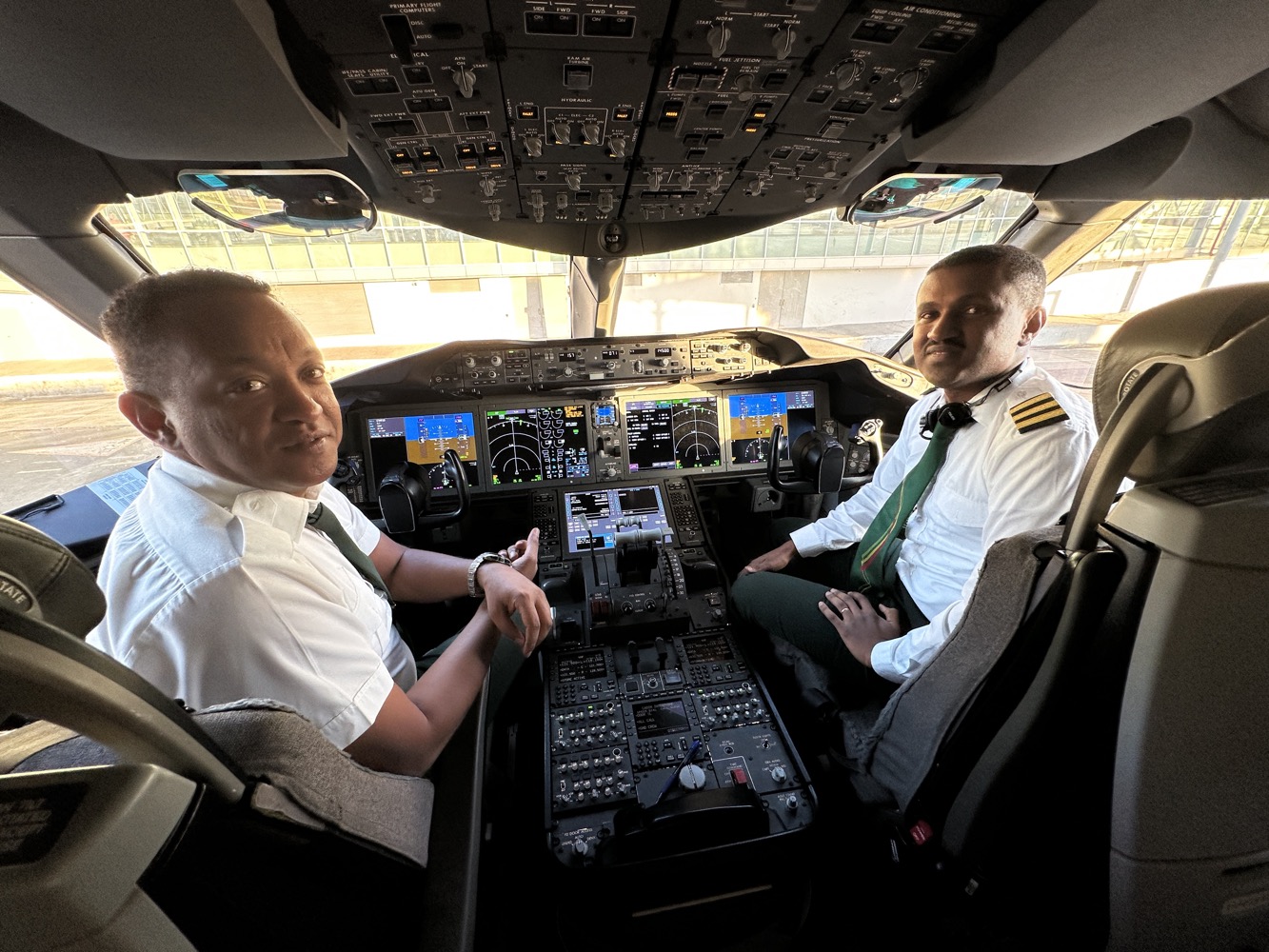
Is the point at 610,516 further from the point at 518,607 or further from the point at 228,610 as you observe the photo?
the point at 228,610

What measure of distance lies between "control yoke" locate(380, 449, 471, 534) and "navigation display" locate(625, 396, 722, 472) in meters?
0.79

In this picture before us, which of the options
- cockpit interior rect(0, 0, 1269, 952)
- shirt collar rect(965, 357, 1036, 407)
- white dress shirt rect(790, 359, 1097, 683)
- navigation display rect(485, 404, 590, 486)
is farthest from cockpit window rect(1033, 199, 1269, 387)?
navigation display rect(485, 404, 590, 486)

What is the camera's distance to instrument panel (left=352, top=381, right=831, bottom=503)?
2.30m

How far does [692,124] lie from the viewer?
1315mm

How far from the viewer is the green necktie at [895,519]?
5.16 ft

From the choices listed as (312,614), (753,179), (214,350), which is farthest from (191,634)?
(753,179)

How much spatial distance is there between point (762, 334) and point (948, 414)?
3.03 ft

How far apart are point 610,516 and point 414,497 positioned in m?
0.83

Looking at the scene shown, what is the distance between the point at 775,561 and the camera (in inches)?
81.0

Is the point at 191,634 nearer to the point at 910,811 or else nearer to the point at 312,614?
the point at 312,614

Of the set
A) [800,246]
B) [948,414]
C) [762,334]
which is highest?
[800,246]

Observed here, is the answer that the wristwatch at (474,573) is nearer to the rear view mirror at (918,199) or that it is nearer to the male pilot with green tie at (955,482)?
the male pilot with green tie at (955,482)

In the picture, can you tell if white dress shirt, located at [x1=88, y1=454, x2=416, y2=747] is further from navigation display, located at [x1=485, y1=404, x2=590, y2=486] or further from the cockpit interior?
navigation display, located at [x1=485, y1=404, x2=590, y2=486]

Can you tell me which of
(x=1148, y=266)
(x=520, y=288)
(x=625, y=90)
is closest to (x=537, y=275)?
(x=520, y=288)
